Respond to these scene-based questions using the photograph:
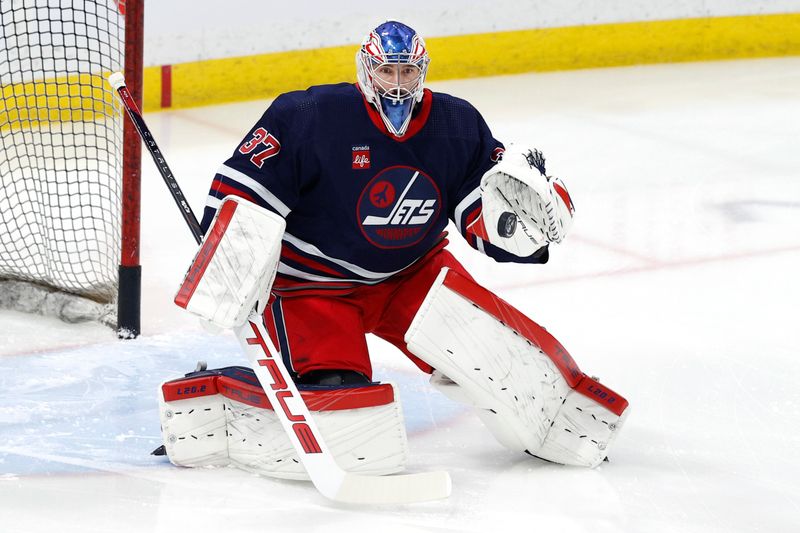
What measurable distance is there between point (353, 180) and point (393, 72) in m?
0.20

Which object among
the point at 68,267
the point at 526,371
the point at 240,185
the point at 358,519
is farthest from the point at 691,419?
the point at 68,267

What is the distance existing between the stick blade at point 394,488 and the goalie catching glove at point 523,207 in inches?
17.1

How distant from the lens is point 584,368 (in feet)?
9.62

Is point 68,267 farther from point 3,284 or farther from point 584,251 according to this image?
point 584,251

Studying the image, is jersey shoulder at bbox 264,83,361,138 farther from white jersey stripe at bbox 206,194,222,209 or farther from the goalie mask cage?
the goalie mask cage

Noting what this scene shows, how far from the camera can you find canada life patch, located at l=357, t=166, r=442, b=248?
2.26m

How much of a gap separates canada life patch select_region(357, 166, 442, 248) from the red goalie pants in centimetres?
11

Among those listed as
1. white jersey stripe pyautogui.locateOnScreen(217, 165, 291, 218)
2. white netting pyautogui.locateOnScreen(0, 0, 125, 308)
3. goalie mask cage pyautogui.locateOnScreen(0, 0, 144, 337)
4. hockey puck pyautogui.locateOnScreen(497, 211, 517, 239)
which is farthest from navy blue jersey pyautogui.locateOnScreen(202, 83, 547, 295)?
white netting pyautogui.locateOnScreen(0, 0, 125, 308)

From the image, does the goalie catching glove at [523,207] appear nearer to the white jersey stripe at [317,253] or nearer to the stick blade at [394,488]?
the white jersey stripe at [317,253]

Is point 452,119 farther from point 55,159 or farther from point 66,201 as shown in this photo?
point 66,201

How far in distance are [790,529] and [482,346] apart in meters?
0.59

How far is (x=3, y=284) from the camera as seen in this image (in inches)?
127

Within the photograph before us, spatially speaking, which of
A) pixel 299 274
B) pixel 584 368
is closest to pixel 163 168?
pixel 299 274

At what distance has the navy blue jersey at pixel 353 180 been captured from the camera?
2230mm
